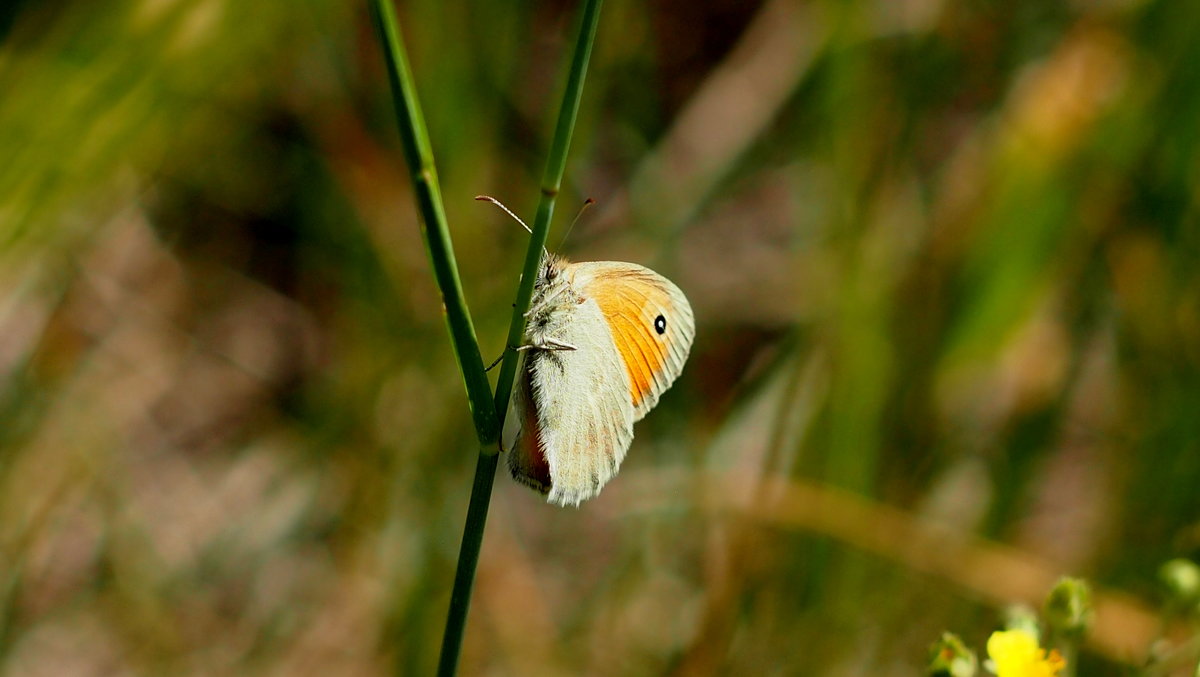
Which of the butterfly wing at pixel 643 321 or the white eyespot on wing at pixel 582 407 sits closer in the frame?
the white eyespot on wing at pixel 582 407

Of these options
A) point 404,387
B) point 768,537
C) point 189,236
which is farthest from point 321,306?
point 768,537

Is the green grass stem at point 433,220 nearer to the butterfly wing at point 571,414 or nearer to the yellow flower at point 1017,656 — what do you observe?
the butterfly wing at point 571,414

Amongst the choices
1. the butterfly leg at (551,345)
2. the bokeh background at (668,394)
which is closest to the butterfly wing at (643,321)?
the butterfly leg at (551,345)

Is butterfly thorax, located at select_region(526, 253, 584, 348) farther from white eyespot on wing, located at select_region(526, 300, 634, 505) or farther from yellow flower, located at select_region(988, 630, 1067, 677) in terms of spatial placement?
yellow flower, located at select_region(988, 630, 1067, 677)

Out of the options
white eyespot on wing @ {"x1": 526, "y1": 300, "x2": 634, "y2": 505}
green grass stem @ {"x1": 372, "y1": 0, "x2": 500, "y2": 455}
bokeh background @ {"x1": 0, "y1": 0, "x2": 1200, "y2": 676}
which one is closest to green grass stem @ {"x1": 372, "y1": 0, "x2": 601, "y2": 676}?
green grass stem @ {"x1": 372, "y1": 0, "x2": 500, "y2": 455}

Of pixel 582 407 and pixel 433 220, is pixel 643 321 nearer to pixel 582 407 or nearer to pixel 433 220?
pixel 582 407

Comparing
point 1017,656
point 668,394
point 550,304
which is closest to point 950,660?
point 1017,656

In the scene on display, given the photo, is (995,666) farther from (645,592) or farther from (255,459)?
(255,459)
